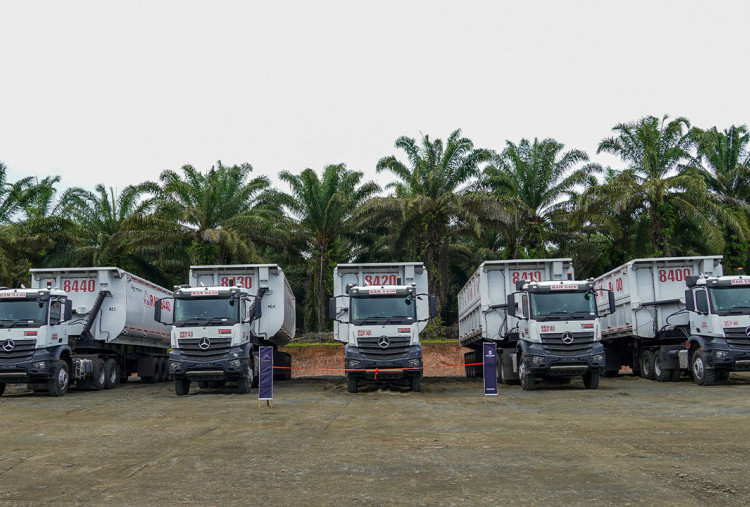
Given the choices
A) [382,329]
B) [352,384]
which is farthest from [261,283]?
[382,329]

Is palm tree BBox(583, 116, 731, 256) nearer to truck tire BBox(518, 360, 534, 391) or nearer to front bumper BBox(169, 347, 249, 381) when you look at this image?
truck tire BBox(518, 360, 534, 391)

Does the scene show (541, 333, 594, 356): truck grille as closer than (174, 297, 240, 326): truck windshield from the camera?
Yes

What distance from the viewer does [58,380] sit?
18234 millimetres

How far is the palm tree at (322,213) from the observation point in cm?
3494

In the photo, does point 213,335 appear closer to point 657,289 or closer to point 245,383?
point 245,383

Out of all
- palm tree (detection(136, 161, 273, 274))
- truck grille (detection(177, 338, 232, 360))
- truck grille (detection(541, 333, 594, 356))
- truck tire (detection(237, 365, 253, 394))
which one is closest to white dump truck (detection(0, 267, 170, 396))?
truck grille (detection(177, 338, 232, 360))

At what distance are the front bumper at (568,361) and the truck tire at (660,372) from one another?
3.88 m

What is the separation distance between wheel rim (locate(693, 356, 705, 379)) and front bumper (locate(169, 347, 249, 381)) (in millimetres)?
12320

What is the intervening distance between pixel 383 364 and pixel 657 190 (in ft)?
59.2

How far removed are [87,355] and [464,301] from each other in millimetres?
13531

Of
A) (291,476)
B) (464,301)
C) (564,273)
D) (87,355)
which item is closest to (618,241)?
(464,301)

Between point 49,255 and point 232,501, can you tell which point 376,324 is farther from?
point 49,255

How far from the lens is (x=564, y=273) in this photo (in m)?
20.5

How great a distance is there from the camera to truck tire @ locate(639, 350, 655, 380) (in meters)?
21.2
